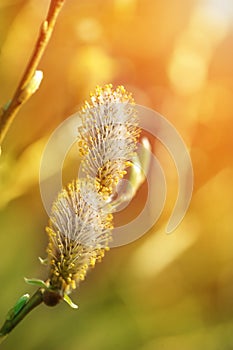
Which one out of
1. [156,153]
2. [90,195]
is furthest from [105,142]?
[156,153]

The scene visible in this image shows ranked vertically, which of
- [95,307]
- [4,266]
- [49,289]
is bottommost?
[49,289]

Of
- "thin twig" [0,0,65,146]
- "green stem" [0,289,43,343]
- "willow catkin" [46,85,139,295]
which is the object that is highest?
"thin twig" [0,0,65,146]

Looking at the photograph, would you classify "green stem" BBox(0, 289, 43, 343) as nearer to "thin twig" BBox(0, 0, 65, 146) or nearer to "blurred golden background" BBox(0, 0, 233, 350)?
"thin twig" BBox(0, 0, 65, 146)

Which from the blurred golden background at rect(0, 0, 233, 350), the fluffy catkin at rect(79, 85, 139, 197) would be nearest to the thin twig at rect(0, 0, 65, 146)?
Result: the fluffy catkin at rect(79, 85, 139, 197)

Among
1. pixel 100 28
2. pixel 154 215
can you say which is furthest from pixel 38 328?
pixel 100 28

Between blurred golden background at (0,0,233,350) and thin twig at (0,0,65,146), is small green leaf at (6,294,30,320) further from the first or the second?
blurred golden background at (0,0,233,350)

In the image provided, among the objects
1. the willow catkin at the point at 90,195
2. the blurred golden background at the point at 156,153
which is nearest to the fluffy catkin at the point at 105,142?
the willow catkin at the point at 90,195

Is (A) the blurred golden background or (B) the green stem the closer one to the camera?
(B) the green stem

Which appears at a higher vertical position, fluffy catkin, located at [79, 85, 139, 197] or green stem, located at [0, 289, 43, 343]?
fluffy catkin, located at [79, 85, 139, 197]

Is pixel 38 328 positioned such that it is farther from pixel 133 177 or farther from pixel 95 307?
pixel 133 177
